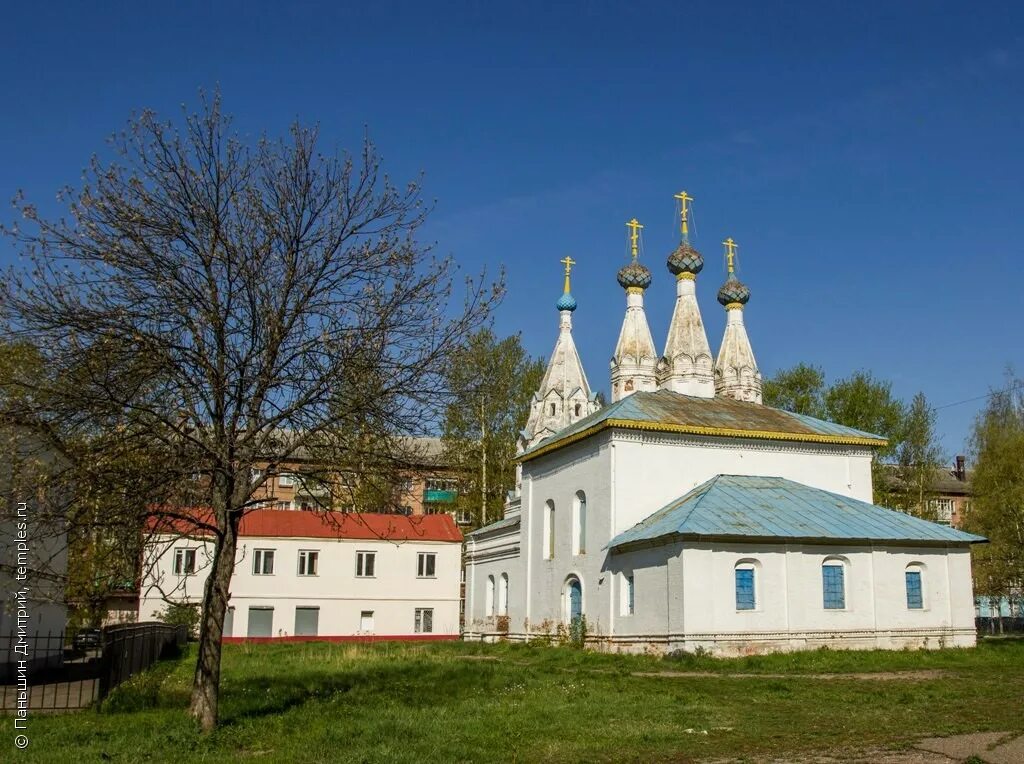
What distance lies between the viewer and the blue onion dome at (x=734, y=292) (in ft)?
135

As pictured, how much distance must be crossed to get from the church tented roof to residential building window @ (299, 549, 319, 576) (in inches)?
553

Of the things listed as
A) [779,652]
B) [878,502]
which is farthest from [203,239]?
[878,502]

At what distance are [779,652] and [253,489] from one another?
51.4 ft

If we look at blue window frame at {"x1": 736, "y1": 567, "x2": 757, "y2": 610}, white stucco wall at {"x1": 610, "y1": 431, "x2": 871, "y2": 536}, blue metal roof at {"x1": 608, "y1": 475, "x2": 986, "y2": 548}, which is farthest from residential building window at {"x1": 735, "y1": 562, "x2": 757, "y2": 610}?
white stucco wall at {"x1": 610, "y1": 431, "x2": 871, "y2": 536}

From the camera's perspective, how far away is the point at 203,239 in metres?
10.8

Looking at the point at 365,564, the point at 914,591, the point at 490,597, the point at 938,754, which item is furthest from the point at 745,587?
the point at 365,564

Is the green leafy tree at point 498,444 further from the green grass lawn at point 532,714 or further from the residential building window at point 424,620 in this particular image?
the green grass lawn at point 532,714

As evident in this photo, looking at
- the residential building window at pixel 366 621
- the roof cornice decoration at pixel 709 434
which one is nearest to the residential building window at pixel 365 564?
the residential building window at pixel 366 621

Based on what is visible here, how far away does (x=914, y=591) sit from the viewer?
2438 cm

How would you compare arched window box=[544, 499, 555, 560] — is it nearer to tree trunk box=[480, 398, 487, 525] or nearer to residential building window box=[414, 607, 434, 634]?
tree trunk box=[480, 398, 487, 525]

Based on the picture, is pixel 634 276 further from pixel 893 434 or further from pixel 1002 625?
pixel 1002 625

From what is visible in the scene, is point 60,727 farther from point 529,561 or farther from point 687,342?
point 687,342

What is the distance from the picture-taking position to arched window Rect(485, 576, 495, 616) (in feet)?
119

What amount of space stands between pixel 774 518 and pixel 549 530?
29.5ft
